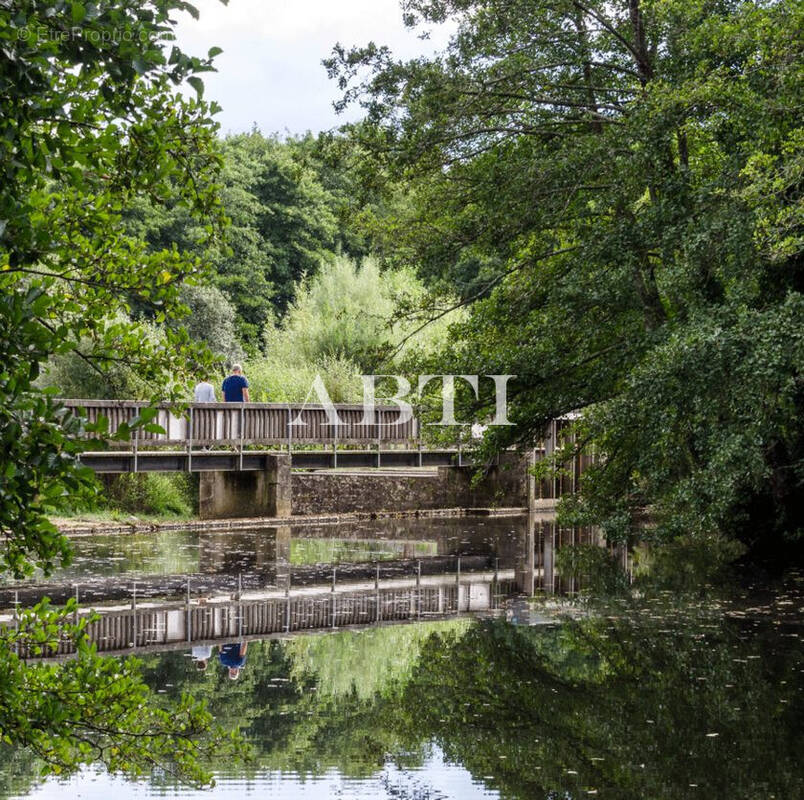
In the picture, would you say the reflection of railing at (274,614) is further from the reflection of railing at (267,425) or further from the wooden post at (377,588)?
the reflection of railing at (267,425)

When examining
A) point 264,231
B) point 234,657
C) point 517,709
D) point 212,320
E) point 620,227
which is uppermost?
point 264,231

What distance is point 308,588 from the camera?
48.5ft

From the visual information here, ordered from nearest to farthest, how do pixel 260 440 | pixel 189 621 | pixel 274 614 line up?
pixel 189 621
pixel 274 614
pixel 260 440

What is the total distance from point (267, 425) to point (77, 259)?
62.8ft

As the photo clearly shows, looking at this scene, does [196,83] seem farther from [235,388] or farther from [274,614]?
[235,388]

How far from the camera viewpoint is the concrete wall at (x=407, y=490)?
995 inches

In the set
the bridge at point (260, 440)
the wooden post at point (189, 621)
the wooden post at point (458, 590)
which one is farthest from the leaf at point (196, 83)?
the bridge at point (260, 440)

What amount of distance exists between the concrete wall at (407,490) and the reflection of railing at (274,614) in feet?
32.5

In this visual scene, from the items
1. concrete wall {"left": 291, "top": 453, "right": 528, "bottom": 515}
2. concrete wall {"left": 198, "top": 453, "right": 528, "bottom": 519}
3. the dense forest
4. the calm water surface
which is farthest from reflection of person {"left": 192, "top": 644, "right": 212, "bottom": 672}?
concrete wall {"left": 291, "top": 453, "right": 528, "bottom": 515}

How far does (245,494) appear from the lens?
23859 mm

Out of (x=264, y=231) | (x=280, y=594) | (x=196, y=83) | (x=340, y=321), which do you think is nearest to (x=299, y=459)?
(x=340, y=321)

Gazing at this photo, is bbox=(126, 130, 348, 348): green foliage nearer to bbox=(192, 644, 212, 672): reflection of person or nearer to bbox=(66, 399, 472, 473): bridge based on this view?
bbox=(66, 399, 472, 473): bridge

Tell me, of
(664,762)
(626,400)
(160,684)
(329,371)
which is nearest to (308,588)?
(626,400)

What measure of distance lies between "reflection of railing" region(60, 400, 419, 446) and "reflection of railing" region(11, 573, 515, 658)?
6.77 metres
